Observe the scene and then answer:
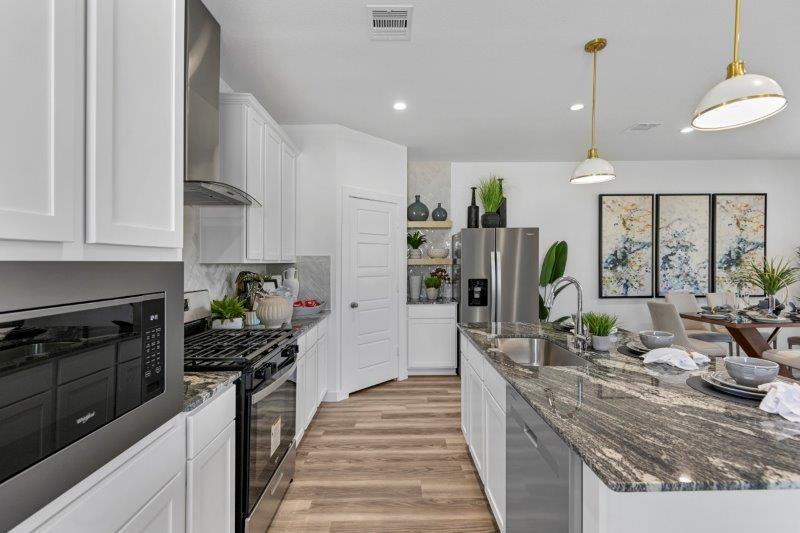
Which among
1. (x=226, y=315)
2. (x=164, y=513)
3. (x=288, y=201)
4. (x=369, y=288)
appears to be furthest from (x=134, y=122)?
(x=369, y=288)

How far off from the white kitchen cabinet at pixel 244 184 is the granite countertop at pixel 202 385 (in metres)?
1.24

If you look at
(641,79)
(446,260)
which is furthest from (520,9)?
(446,260)

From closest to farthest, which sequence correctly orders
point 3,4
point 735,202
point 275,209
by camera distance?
1. point 3,4
2. point 275,209
3. point 735,202

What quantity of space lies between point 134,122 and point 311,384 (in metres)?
2.48

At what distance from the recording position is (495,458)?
6.12ft

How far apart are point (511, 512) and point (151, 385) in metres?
1.39

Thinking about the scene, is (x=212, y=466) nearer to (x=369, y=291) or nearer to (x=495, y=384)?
(x=495, y=384)

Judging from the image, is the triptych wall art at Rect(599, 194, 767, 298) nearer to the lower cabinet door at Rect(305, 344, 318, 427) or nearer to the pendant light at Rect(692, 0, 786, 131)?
the pendant light at Rect(692, 0, 786, 131)

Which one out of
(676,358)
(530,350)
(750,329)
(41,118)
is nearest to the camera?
(41,118)

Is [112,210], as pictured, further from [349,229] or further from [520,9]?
[349,229]

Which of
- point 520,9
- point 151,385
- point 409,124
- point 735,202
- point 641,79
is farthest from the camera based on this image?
point 735,202

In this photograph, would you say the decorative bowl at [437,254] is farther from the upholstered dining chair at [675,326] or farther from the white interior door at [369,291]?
the upholstered dining chair at [675,326]

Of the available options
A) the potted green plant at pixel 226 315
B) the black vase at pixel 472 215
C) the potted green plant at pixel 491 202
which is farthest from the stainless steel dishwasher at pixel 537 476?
the black vase at pixel 472 215

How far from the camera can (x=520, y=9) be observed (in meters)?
2.16
